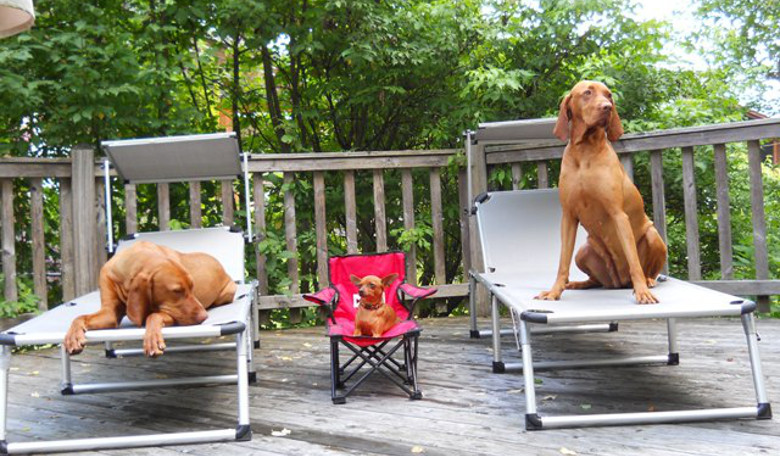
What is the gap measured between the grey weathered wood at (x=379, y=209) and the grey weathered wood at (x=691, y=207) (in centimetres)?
205

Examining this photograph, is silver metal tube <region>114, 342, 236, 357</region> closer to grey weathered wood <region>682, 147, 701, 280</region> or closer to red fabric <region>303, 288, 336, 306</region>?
red fabric <region>303, 288, 336, 306</region>

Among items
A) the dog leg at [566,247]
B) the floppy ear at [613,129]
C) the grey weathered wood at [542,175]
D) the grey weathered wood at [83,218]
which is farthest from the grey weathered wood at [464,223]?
the grey weathered wood at [83,218]

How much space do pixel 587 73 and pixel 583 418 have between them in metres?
2.86

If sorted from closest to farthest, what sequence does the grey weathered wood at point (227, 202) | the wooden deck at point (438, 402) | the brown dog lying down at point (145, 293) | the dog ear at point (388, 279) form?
the wooden deck at point (438, 402), the brown dog lying down at point (145, 293), the dog ear at point (388, 279), the grey weathered wood at point (227, 202)

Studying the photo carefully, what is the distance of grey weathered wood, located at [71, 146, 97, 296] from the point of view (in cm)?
444

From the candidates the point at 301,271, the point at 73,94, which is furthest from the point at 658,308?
the point at 73,94

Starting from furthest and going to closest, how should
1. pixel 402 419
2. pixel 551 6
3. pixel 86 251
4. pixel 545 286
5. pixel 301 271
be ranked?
1. pixel 301 271
2. pixel 551 6
3. pixel 86 251
4. pixel 545 286
5. pixel 402 419

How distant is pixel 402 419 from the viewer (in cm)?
265

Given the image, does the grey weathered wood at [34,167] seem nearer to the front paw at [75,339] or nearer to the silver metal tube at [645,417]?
the front paw at [75,339]

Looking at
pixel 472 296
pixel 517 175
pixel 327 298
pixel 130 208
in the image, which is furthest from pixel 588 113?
pixel 130 208

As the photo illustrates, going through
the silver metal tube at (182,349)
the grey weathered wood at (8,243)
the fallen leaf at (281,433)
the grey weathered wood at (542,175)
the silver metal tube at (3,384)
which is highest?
the grey weathered wood at (542,175)

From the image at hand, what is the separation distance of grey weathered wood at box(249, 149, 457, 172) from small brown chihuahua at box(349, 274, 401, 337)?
1831 mm

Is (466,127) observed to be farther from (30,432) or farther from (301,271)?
(30,432)

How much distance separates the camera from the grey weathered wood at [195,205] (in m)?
4.70
